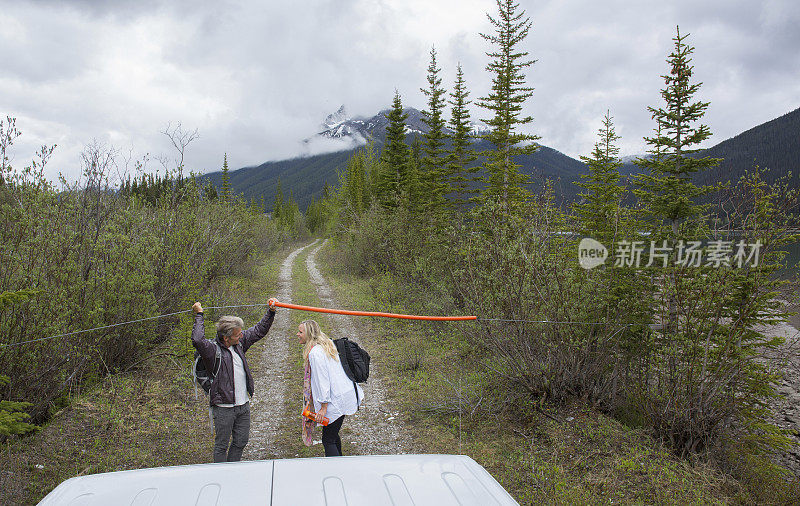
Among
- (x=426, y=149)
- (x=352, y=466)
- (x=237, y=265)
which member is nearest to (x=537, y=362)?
(x=352, y=466)

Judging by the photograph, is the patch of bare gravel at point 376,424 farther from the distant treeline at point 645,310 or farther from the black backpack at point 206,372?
the black backpack at point 206,372

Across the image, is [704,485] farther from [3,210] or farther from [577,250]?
[3,210]

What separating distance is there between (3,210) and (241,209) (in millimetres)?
14272

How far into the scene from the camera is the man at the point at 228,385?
4.40 metres

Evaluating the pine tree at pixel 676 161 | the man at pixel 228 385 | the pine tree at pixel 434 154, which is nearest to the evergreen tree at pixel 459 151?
the pine tree at pixel 434 154

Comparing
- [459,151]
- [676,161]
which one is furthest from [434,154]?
[676,161]

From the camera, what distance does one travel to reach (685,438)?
618cm

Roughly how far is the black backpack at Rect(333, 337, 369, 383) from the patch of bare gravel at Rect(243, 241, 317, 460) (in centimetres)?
209

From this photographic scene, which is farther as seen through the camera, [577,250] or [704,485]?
[577,250]

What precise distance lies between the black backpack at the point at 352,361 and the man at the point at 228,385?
2.97ft

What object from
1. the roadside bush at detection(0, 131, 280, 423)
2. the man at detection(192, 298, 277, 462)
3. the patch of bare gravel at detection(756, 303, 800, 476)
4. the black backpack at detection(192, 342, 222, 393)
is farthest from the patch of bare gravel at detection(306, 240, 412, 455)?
the patch of bare gravel at detection(756, 303, 800, 476)

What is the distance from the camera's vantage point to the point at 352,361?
4754 millimetres

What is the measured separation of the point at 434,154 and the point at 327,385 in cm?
2150

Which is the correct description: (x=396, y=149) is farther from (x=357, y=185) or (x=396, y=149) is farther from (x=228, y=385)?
(x=228, y=385)
